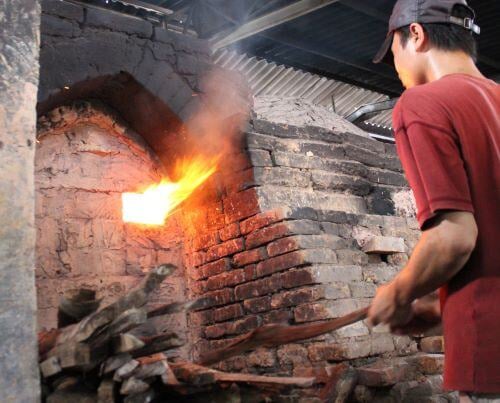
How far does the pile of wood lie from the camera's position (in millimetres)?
2078

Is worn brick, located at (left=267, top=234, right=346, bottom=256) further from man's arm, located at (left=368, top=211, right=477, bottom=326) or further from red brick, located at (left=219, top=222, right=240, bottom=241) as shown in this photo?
man's arm, located at (left=368, top=211, right=477, bottom=326)

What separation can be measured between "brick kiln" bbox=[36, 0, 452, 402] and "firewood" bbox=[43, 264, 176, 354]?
150 cm

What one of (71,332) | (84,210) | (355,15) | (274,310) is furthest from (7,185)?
(355,15)

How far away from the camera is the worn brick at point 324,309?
3.41 m

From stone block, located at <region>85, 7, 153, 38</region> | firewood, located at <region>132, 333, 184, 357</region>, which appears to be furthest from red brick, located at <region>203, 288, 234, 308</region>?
stone block, located at <region>85, 7, 153, 38</region>

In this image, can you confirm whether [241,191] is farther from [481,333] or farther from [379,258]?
[481,333]

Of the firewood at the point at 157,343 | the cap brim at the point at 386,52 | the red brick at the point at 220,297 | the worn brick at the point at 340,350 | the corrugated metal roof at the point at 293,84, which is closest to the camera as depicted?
the cap brim at the point at 386,52

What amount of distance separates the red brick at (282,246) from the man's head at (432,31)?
1907 millimetres

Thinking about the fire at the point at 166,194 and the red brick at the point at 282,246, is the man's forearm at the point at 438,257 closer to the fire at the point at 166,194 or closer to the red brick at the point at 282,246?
the red brick at the point at 282,246

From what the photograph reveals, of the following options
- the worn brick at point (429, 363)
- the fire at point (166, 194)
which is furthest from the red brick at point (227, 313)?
the worn brick at point (429, 363)

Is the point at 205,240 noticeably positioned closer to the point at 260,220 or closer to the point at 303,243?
the point at 260,220

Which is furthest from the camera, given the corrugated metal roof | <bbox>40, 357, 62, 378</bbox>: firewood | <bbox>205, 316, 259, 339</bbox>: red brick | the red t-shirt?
the corrugated metal roof

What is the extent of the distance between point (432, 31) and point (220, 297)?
2.71 m

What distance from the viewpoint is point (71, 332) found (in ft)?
7.11
